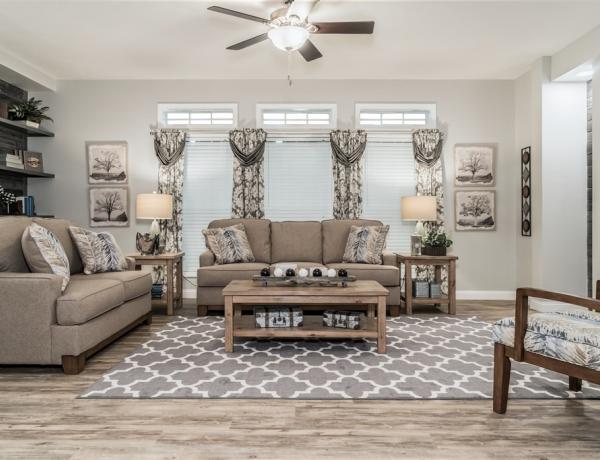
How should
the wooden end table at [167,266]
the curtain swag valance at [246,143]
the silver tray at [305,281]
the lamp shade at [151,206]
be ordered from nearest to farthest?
the silver tray at [305,281] → the wooden end table at [167,266] → the lamp shade at [151,206] → the curtain swag valance at [246,143]

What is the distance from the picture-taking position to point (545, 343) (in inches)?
79.5

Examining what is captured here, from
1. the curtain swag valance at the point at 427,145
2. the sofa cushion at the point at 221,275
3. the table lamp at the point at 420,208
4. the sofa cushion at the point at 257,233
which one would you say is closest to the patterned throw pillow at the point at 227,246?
the sofa cushion at the point at 257,233

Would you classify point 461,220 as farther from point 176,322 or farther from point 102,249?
point 102,249

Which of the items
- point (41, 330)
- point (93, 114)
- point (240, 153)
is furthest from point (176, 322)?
point (93, 114)

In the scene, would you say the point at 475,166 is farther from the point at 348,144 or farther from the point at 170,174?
the point at 170,174

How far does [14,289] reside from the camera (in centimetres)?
276

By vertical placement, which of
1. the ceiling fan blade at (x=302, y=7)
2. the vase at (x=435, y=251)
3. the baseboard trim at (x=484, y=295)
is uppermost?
the ceiling fan blade at (x=302, y=7)

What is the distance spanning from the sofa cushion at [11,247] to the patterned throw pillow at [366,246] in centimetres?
328

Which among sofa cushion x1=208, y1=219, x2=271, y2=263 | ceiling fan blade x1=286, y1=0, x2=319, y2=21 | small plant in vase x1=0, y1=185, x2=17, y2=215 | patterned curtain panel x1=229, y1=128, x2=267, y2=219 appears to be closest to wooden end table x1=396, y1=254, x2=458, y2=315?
sofa cushion x1=208, y1=219, x2=271, y2=263

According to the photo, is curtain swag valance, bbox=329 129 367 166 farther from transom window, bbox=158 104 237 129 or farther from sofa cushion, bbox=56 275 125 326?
sofa cushion, bbox=56 275 125 326

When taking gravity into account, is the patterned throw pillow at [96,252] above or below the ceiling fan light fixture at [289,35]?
below

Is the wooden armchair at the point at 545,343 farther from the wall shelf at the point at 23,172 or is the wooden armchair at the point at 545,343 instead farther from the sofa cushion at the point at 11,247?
the wall shelf at the point at 23,172

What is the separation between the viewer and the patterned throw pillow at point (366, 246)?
476cm

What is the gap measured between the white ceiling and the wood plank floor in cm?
336
